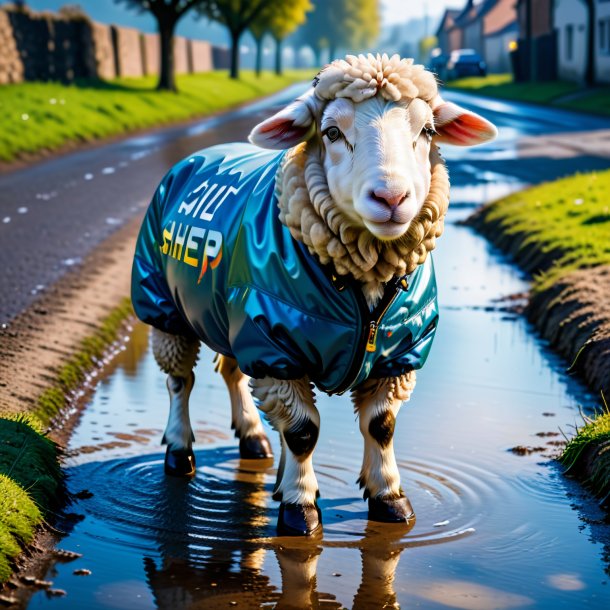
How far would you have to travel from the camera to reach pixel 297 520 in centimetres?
527

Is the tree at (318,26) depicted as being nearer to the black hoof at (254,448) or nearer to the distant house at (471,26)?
the distant house at (471,26)

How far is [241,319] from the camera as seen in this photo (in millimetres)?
5195

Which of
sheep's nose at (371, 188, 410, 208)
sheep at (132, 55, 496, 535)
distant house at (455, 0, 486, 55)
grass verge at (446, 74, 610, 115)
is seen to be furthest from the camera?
distant house at (455, 0, 486, 55)

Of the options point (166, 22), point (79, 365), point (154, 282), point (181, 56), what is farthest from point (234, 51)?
point (154, 282)

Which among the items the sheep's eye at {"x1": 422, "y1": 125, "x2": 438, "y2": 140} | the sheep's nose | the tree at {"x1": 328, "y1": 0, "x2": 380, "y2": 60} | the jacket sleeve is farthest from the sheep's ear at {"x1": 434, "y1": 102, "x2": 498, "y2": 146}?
the tree at {"x1": 328, "y1": 0, "x2": 380, "y2": 60}

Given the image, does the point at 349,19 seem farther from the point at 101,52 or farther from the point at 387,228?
the point at 387,228

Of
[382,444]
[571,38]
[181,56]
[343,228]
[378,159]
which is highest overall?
[378,159]

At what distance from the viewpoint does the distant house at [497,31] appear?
271ft

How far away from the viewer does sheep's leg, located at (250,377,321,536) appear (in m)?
5.25

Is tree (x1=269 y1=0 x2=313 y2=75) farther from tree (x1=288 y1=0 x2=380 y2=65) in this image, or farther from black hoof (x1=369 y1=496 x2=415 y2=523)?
tree (x1=288 y1=0 x2=380 y2=65)

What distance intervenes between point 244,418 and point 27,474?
1373mm

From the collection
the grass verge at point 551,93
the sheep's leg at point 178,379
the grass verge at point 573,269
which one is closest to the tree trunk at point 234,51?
the grass verge at point 551,93

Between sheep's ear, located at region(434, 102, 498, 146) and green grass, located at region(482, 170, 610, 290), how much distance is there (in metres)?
4.59

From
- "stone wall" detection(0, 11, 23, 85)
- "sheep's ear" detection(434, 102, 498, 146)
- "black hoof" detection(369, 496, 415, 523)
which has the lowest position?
"black hoof" detection(369, 496, 415, 523)
